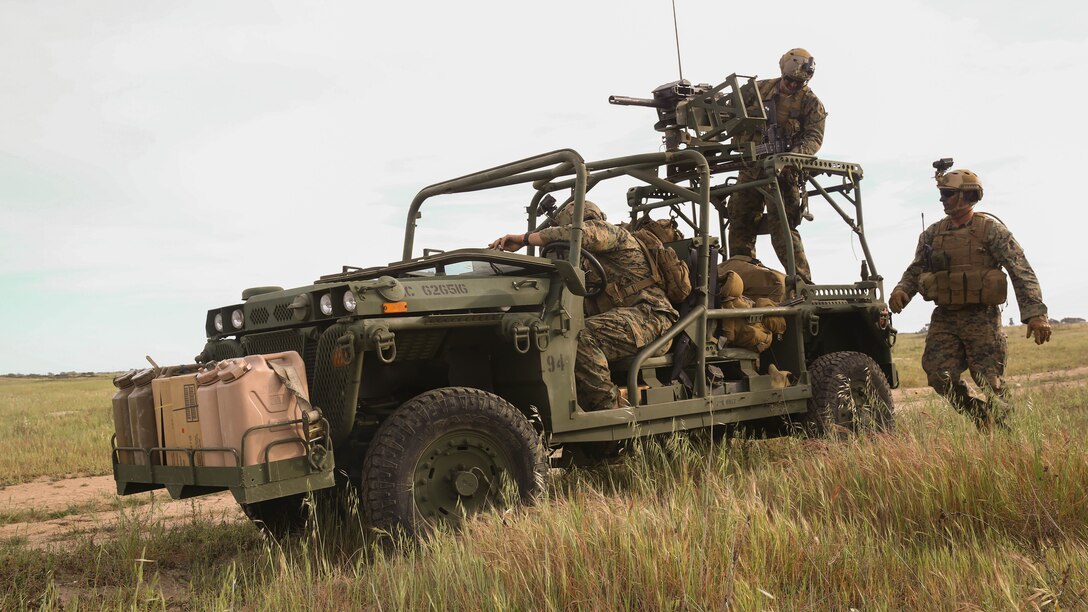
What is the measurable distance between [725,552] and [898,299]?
442 centimetres

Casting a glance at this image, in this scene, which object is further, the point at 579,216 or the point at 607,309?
the point at 607,309

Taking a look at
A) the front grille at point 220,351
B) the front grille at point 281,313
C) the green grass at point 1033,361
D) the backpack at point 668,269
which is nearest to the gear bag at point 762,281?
the backpack at point 668,269

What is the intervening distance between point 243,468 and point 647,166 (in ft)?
11.1

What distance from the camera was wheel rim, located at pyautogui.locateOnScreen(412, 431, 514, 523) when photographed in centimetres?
447

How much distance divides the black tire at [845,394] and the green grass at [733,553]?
1.47 metres

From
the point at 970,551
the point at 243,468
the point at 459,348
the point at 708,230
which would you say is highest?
the point at 708,230

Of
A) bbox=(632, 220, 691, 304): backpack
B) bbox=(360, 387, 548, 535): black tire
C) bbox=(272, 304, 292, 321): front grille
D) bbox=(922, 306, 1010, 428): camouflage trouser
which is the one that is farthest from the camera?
bbox=(922, 306, 1010, 428): camouflage trouser

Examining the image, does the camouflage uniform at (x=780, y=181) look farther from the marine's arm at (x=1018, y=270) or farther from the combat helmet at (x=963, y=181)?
the marine's arm at (x=1018, y=270)

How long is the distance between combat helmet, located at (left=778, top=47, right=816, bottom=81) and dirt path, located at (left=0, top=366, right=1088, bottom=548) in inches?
111

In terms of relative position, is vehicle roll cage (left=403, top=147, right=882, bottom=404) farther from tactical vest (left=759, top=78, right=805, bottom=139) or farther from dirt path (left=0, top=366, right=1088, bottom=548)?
dirt path (left=0, top=366, right=1088, bottom=548)

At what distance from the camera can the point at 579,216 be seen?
529 cm

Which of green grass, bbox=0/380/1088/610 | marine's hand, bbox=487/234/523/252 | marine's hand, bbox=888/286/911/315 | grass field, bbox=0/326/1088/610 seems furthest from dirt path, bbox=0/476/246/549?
marine's hand, bbox=888/286/911/315

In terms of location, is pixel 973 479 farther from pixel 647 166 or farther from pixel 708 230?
pixel 647 166

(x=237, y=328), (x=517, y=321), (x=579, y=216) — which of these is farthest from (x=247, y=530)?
(x=579, y=216)
